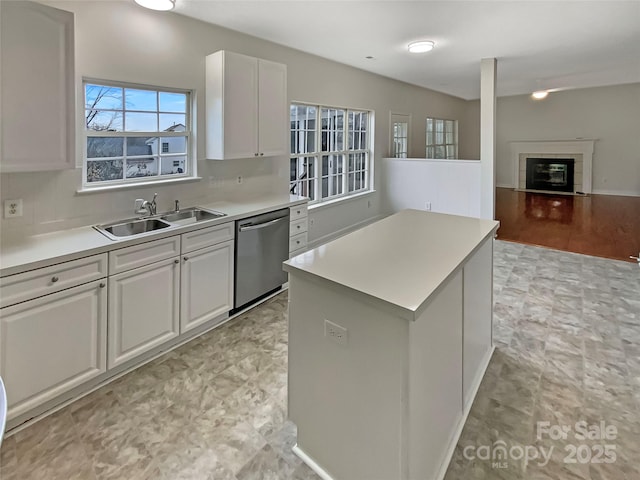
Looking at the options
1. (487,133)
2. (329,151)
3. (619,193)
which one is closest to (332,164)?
(329,151)

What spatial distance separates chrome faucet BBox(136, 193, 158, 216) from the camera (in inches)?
116

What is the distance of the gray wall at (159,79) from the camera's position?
2492mm

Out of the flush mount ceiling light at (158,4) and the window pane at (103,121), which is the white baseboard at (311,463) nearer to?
the window pane at (103,121)

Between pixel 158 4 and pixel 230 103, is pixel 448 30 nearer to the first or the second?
pixel 230 103

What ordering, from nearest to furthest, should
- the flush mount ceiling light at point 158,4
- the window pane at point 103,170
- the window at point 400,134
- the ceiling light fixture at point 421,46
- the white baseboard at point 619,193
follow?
1. the flush mount ceiling light at point 158,4
2. the window pane at point 103,170
3. the ceiling light fixture at point 421,46
4. the window at point 400,134
5. the white baseboard at point 619,193

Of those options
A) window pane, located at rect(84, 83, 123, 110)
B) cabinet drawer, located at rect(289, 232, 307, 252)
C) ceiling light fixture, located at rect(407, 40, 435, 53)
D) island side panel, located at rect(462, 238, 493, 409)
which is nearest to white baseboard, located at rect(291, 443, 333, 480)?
island side panel, located at rect(462, 238, 493, 409)

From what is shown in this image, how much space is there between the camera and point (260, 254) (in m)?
3.39

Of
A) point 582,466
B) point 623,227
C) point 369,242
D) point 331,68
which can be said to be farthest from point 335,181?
point 623,227

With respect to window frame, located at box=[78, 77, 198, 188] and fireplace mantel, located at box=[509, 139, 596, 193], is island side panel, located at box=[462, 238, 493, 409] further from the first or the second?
fireplace mantel, located at box=[509, 139, 596, 193]

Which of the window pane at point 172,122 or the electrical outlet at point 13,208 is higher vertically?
the window pane at point 172,122

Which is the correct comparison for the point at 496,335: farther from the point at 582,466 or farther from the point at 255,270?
the point at 255,270

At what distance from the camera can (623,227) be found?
6262 mm

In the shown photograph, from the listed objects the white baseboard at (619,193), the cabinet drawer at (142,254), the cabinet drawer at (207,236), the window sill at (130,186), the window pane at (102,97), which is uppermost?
the window pane at (102,97)

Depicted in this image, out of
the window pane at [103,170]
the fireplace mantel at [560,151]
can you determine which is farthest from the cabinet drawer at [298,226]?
the fireplace mantel at [560,151]
